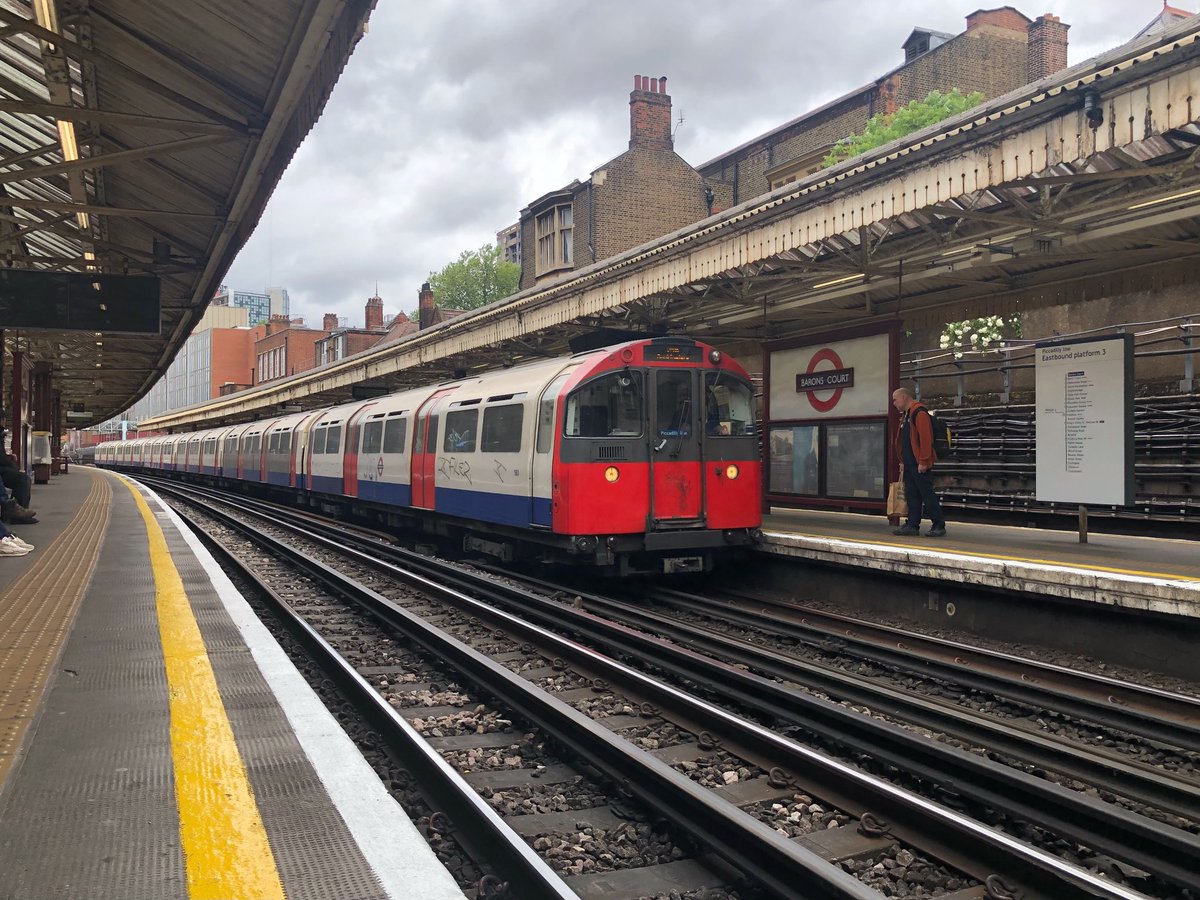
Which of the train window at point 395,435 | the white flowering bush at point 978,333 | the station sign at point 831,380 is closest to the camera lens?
the station sign at point 831,380

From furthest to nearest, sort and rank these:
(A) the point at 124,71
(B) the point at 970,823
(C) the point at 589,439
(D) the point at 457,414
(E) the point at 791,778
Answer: (D) the point at 457,414, (C) the point at 589,439, (A) the point at 124,71, (E) the point at 791,778, (B) the point at 970,823

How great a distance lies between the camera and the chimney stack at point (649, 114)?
3312 centimetres

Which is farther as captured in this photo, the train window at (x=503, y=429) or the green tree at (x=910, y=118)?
the green tree at (x=910, y=118)

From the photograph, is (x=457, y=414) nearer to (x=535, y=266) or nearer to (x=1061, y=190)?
(x=1061, y=190)

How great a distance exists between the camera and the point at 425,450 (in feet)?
45.4

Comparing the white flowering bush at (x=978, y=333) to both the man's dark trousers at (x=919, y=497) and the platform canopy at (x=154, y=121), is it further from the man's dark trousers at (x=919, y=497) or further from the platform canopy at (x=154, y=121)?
the platform canopy at (x=154, y=121)

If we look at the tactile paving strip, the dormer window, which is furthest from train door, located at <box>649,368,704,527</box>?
the dormer window

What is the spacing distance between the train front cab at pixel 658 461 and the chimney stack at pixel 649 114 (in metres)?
25.2

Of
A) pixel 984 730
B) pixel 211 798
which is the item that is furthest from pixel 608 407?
pixel 211 798

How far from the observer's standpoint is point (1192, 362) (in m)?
13.1

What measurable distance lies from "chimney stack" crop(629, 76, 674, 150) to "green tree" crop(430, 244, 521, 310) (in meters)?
29.7

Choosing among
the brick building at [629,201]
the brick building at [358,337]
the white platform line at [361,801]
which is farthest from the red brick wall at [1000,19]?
the brick building at [358,337]

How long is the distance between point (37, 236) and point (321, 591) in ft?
26.4

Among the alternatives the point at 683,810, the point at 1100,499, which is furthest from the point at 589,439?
the point at 683,810
